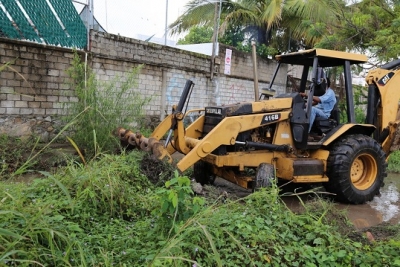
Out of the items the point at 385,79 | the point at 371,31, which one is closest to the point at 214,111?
the point at 385,79

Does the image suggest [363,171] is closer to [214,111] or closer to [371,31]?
[214,111]

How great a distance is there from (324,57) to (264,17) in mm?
10279

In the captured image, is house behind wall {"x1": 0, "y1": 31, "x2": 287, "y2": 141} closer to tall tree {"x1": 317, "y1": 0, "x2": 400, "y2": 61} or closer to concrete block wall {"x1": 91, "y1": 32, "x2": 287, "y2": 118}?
concrete block wall {"x1": 91, "y1": 32, "x2": 287, "y2": 118}

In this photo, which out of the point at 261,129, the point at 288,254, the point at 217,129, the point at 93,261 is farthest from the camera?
the point at 261,129

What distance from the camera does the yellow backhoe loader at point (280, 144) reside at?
15.9 feet

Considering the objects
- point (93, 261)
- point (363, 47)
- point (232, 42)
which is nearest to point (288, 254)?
point (93, 261)

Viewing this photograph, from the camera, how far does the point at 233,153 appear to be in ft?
16.5

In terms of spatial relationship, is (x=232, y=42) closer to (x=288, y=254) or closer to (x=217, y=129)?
(x=217, y=129)

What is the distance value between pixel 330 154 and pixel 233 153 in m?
1.48

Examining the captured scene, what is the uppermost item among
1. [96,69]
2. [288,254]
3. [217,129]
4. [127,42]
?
[127,42]

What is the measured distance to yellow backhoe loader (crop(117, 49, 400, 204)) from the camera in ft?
15.9

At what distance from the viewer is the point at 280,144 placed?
208 inches

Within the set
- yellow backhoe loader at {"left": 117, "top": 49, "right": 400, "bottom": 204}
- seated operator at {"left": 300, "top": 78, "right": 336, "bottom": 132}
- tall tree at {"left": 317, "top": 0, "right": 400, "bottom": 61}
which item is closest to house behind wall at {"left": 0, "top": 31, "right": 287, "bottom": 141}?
yellow backhoe loader at {"left": 117, "top": 49, "right": 400, "bottom": 204}

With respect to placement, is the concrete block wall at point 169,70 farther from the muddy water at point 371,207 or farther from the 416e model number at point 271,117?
the 416e model number at point 271,117
